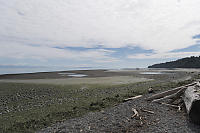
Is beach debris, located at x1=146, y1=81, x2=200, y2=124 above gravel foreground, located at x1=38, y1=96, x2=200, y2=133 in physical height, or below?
above

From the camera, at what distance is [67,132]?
640 centimetres

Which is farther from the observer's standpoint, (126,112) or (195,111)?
(126,112)

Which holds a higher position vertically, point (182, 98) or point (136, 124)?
point (182, 98)

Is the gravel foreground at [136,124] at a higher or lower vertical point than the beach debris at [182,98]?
lower

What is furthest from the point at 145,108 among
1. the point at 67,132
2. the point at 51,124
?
the point at 51,124

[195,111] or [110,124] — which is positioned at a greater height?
[195,111]

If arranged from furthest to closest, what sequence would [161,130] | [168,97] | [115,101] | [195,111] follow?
1. [115,101]
2. [168,97]
3. [195,111]
4. [161,130]

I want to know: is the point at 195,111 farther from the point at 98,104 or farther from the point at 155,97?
the point at 98,104

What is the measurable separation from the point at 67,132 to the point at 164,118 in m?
5.03

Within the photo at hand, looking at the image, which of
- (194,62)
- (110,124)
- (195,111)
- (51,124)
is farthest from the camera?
(194,62)

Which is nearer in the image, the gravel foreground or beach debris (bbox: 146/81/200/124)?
the gravel foreground

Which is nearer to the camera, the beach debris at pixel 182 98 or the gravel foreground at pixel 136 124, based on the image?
the gravel foreground at pixel 136 124

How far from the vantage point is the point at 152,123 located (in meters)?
6.79

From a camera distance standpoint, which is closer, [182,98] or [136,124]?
[136,124]
